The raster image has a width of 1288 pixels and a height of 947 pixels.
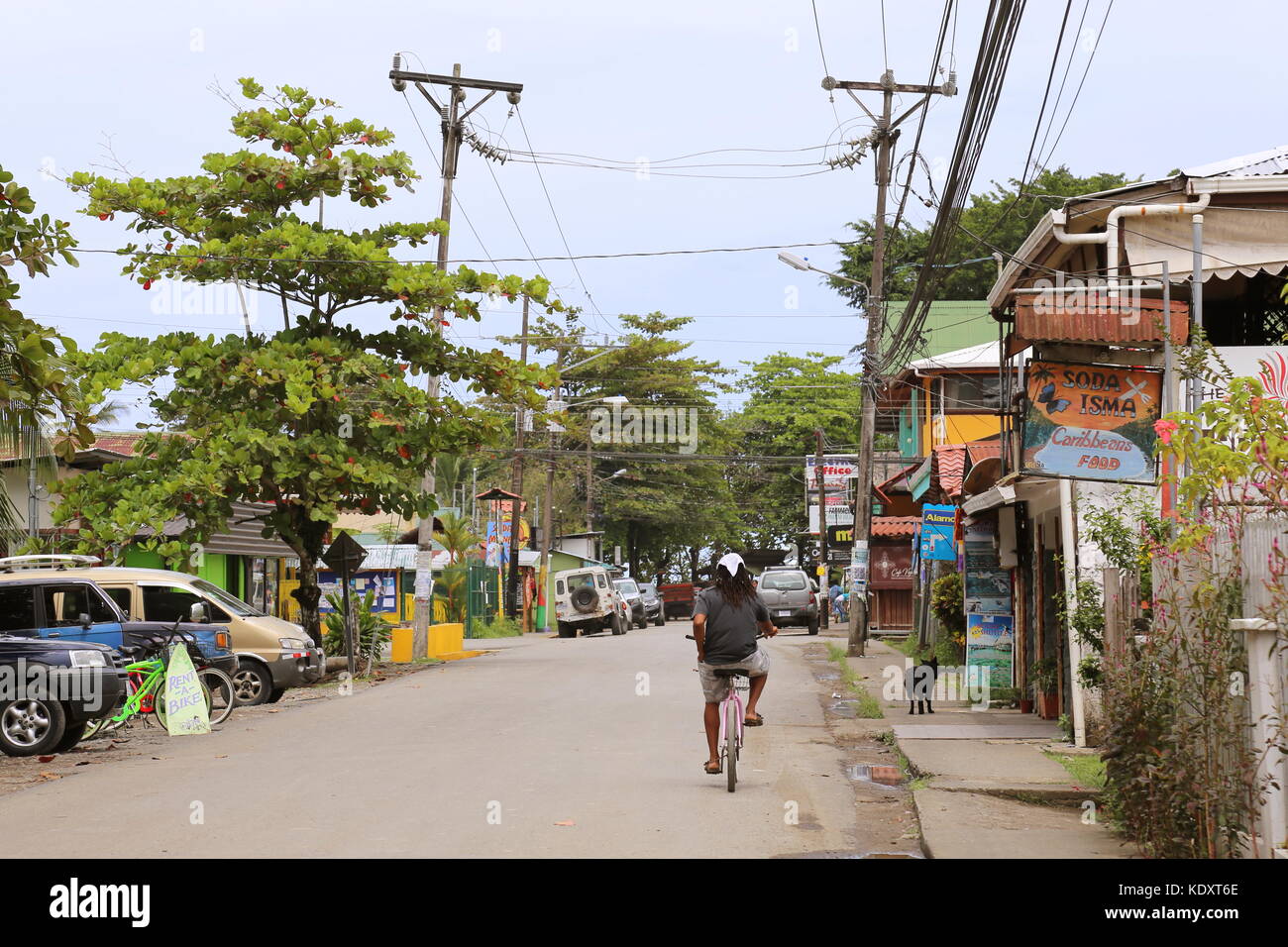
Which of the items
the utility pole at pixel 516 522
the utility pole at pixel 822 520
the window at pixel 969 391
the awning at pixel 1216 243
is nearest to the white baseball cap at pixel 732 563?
the awning at pixel 1216 243

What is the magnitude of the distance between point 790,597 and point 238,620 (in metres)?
27.5

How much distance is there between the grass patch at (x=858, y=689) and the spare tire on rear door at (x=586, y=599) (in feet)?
46.5

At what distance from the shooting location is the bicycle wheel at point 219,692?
56.5ft

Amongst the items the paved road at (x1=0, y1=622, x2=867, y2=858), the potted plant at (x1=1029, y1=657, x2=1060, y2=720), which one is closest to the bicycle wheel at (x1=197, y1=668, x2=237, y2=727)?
the paved road at (x1=0, y1=622, x2=867, y2=858)

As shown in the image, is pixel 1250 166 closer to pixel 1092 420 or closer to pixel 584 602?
pixel 1092 420

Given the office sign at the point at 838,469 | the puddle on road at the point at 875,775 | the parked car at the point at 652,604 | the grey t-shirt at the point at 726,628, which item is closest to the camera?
the grey t-shirt at the point at 726,628

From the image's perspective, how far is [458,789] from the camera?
11234 millimetres

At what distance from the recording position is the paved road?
9.05 metres

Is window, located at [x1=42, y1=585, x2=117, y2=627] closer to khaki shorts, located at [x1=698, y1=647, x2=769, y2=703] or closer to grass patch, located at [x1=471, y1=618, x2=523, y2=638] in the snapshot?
khaki shorts, located at [x1=698, y1=647, x2=769, y2=703]

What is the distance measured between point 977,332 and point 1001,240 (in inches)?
174

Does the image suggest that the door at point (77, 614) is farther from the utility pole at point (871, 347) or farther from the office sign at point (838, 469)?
the office sign at point (838, 469)

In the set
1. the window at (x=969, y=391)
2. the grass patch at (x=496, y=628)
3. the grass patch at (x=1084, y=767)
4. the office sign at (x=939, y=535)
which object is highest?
the window at (x=969, y=391)

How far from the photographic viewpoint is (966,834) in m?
9.12
